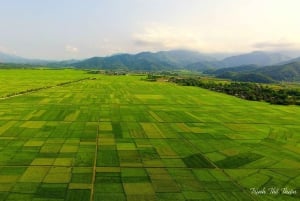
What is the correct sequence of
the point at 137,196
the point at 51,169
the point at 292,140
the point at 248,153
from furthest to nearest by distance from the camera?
the point at 292,140 < the point at 248,153 < the point at 51,169 < the point at 137,196

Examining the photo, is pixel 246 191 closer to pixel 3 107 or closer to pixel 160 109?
pixel 160 109

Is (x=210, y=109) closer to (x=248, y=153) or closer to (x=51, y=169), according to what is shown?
(x=248, y=153)

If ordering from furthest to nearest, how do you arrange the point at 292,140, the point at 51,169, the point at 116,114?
the point at 116,114, the point at 292,140, the point at 51,169

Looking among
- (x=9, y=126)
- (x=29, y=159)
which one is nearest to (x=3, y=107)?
(x=9, y=126)

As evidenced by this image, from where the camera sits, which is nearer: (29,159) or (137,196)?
(137,196)

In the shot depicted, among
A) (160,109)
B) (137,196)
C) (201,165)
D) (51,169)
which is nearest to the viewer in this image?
(137,196)

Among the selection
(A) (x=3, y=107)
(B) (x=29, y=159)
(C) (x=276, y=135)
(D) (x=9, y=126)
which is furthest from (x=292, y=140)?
(A) (x=3, y=107)
